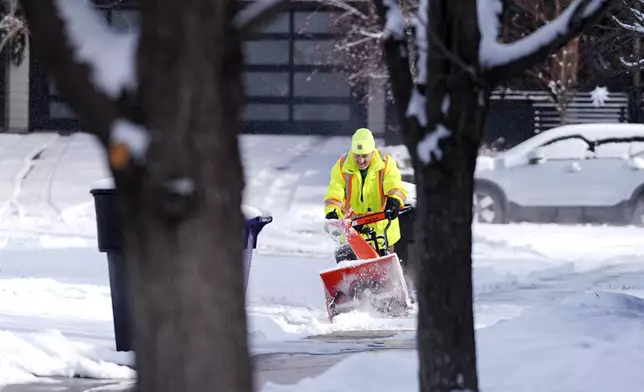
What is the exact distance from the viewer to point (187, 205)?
10.4 feet

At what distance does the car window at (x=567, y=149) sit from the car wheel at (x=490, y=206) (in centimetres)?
96

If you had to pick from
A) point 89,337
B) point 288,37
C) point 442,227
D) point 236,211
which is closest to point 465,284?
point 442,227

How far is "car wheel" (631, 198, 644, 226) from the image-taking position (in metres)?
19.0

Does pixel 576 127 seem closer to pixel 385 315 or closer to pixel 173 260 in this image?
pixel 385 315

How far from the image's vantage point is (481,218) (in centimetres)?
1928

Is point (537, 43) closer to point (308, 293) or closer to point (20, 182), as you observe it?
point (308, 293)

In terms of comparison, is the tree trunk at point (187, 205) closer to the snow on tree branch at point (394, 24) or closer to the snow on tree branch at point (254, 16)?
the snow on tree branch at point (254, 16)

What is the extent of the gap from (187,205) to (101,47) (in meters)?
0.45

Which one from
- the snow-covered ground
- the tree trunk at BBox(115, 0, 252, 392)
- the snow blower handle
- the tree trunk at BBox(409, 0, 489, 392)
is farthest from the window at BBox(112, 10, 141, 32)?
the tree trunk at BBox(115, 0, 252, 392)

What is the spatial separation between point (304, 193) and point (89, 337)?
45.2 ft

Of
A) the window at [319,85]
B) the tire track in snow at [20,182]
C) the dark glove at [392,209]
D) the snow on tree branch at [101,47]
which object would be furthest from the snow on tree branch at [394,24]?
the window at [319,85]

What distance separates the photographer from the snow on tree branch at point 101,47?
3191 millimetres

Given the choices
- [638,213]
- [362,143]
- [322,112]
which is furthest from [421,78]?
[322,112]

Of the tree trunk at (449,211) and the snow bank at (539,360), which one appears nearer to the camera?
the tree trunk at (449,211)
